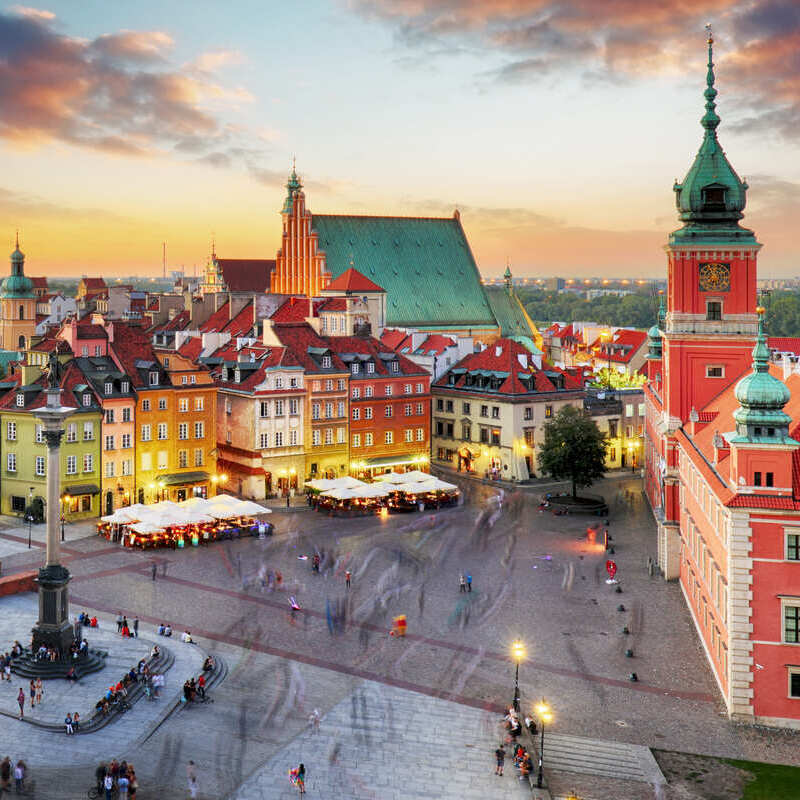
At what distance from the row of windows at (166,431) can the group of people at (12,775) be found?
4832cm

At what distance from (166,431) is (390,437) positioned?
22694mm

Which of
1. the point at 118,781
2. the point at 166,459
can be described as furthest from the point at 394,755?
the point at 166,459

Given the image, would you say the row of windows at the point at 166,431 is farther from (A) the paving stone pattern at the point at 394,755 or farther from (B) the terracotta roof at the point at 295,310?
(A) the paving stone pattern at the point at 394,755

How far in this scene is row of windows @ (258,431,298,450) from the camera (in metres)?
89.9

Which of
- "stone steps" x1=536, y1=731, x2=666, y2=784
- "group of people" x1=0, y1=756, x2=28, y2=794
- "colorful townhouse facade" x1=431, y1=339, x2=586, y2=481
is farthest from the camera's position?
"colorful townhouse facade" x1=431, y1=339, x2=586, y2=481

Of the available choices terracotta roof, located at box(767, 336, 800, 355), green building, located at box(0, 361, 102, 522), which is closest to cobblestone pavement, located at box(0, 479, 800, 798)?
green building, located at box(0, 361, 102, 522)

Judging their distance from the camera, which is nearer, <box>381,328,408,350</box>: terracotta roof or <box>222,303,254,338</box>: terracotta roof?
<box>222,303,254,338</box>: terracotta roof

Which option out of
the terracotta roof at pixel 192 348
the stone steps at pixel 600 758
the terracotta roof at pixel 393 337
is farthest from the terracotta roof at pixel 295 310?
the stone steps at pixel 600 758

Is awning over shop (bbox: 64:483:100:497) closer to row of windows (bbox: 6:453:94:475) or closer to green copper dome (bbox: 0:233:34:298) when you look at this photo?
row of windows (bbox: 6:453:94:475)

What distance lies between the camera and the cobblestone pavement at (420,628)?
42.6 metres

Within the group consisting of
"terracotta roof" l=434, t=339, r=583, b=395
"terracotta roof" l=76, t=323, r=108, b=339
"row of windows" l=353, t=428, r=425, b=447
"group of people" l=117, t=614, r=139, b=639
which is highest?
"terracotta roof" l=76, t=323, r=108, b=339

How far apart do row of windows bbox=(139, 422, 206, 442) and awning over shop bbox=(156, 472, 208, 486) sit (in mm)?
3012

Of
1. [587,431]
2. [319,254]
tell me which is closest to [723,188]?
[587,431]

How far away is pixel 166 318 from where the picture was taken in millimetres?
141875
